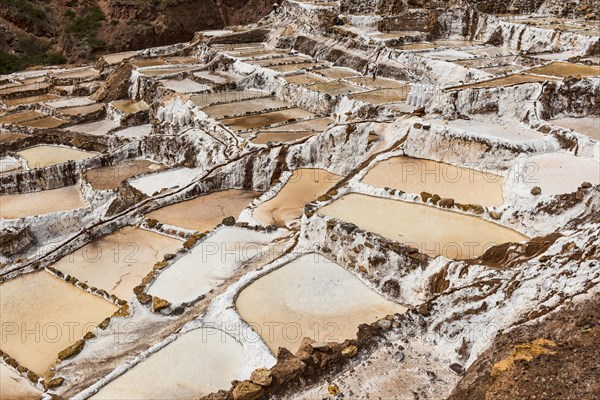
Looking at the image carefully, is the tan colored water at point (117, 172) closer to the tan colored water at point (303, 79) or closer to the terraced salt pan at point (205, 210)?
the terraced salt pan at point (205, 210)

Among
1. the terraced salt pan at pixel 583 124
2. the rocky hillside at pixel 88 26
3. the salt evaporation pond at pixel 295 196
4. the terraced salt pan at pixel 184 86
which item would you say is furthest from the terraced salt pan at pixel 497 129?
the rocky hillside at pixel 88 26

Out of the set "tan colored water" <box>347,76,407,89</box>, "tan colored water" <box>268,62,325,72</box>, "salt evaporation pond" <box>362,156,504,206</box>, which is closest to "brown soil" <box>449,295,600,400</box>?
"salt evaporation pond" <box>362,156,504,206</box>

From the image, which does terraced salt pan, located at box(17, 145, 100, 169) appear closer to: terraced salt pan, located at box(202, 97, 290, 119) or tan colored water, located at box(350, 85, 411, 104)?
terraced salt pan, located at box(202, 97, 290, 119)

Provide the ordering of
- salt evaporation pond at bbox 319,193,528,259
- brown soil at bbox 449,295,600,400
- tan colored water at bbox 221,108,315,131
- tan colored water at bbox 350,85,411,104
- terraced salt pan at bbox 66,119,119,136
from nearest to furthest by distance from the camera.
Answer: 1. brown soil at bbox 449,295,600,400
2. salt evaporation pond at bbox 319,193,528,259
3. tan colored water at bbox 221,108,315,131
4. tan colored water at bbox 350,85,411,104
5. terraced salt pan at bbox 66,119,119,136

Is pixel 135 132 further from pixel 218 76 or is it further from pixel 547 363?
pixel 547 363

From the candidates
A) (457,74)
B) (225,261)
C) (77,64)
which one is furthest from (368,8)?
(225,261)

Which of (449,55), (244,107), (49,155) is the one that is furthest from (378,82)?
(49,155)
